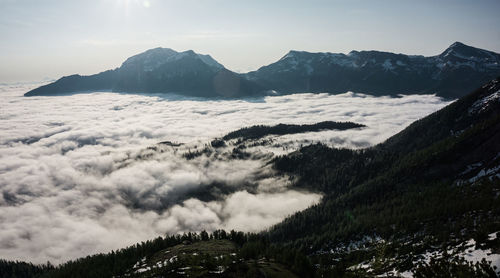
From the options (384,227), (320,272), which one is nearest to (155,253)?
(320,272)

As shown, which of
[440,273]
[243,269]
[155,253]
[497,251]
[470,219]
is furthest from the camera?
[155,253]

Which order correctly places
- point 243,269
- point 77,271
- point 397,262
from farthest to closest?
point 77,271 < point 243,269 < point 397,262

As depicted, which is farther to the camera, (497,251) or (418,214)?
(418,214)

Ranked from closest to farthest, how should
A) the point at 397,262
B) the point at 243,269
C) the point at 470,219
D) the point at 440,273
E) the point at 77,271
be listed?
the point at 440,273 → the point at 397,262 → the point at 243,269 → the point at 470,219 → the point at 77,271

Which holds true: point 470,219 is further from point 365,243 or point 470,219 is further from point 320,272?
point 320,272

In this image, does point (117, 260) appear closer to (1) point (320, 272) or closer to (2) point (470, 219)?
(1) point (320, 272)

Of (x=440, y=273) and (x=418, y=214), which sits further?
(x=418, y=214)

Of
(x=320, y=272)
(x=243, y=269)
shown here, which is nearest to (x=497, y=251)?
(x=320, y=272)

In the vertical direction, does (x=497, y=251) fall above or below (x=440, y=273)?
below

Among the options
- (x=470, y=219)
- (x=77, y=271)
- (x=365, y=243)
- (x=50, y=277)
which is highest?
(x=470, y=219)
